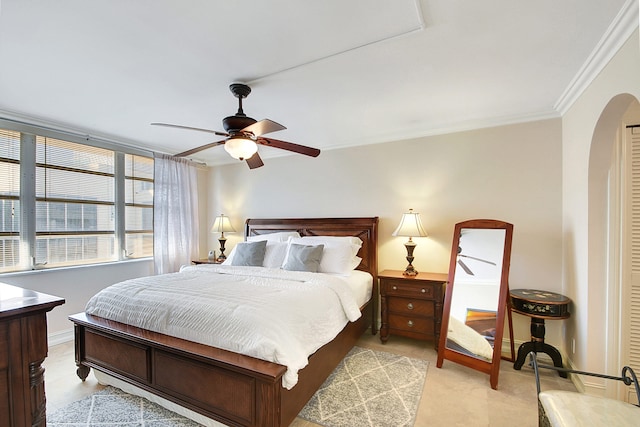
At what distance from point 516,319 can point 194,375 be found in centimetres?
316

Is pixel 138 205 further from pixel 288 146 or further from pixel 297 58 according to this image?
pixel 297 58

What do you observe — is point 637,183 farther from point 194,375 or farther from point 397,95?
point 194,375

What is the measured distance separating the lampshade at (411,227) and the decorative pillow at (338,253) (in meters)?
0.56

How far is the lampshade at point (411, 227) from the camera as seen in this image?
321 centimetres

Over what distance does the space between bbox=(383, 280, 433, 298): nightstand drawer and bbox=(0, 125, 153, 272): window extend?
361 cm

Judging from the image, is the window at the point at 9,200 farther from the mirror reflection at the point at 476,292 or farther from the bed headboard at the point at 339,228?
the mirror reflection at the point at 476,292

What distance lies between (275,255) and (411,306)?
1711mm

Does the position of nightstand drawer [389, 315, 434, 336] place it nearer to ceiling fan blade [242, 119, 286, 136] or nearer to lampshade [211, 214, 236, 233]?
ceiling fan blade [242, 119, 286, 136]

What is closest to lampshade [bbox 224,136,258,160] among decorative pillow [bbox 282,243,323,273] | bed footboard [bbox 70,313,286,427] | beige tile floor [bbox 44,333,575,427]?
decorative pillow [bbox 282,243,323,273]

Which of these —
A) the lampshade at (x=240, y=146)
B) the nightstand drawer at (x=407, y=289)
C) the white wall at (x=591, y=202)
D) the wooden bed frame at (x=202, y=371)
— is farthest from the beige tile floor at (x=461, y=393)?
the lampshade at (x=240, y=146)

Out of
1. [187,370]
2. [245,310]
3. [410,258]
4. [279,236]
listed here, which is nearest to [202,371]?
[187,370]

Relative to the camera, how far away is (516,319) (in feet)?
9.97

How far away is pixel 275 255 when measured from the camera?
358 centimetres

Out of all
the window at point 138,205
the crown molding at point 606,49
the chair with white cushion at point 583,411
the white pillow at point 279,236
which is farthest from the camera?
the window at point 138,205
